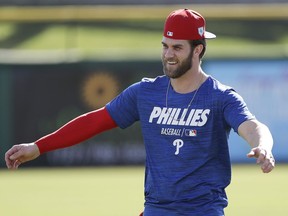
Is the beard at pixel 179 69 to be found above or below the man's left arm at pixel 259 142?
above

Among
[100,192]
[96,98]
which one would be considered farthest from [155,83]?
[96,98]

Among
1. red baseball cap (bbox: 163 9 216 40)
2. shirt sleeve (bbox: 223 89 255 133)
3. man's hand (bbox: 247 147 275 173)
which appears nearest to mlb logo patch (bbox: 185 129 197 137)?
shirt sleeve (bbox: 223 89 255 133)

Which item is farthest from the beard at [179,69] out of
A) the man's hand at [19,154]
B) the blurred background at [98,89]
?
the blurred background at [98,89]

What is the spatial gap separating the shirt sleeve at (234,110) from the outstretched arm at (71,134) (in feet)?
2.87

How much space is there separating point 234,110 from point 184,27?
655 mm

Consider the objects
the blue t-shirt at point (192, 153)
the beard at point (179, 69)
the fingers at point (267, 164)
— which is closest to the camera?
the fingers at point (267, 164)

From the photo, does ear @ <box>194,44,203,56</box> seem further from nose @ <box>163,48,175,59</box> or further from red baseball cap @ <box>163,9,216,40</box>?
nose @ <box>163,48,175,59</box>

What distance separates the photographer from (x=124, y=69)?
56.1 feet

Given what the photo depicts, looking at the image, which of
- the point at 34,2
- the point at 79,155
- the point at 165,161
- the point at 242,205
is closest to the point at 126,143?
the point at 79,155

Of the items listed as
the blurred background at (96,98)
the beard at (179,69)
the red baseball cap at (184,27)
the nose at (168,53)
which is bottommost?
the blurred background at (96,98)

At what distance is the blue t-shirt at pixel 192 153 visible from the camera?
A: 5.91 m

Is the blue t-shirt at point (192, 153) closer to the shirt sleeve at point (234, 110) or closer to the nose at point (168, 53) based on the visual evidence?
the shirt sleeve at point (234, 110)

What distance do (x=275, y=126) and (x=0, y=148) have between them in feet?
15.9

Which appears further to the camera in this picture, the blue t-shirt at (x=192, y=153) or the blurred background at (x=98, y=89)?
the blurred background at (x=98, y=89)
